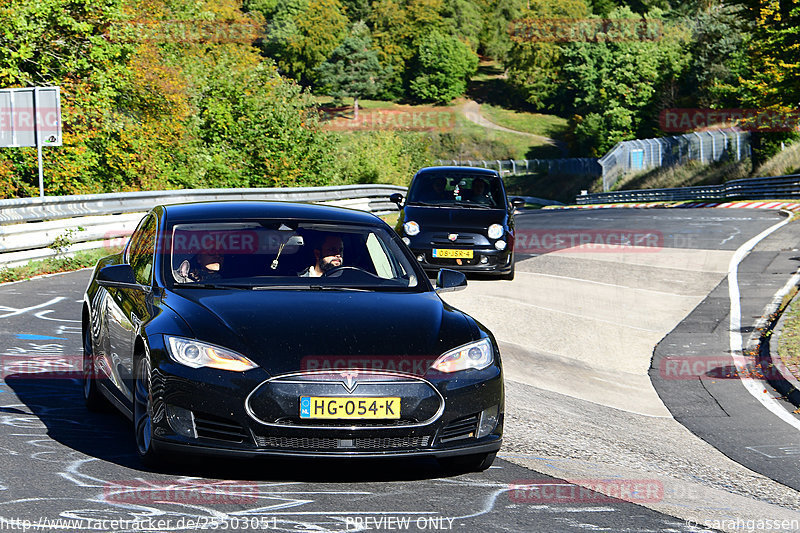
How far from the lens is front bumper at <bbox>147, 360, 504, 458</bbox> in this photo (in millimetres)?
5566

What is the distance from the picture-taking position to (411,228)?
Result: 1709 centimetres

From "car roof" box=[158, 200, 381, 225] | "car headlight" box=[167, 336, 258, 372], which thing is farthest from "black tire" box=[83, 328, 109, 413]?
"car headlight" box=[167, 336, 258, 372]

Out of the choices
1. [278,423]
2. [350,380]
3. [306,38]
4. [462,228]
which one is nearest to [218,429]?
[278,423]

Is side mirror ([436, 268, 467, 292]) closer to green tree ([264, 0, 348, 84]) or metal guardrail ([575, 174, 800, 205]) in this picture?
metal guardrail ([575, 174, 800, 205])

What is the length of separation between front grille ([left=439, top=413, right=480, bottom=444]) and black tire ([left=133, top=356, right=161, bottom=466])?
150cm

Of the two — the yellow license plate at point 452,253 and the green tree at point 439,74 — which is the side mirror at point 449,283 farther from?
the green tree at point 439,74

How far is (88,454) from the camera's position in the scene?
632cm

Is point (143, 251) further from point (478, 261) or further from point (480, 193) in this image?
point (480, 193)

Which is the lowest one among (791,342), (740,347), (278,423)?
(740,347)

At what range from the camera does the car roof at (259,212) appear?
7.20m

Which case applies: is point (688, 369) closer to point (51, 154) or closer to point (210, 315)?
point (210, 315)

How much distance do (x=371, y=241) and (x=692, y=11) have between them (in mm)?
133905

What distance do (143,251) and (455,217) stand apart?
33.2 ft

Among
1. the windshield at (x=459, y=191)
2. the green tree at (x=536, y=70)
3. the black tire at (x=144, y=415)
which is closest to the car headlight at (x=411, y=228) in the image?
the windshield at (x=459, y=191)
